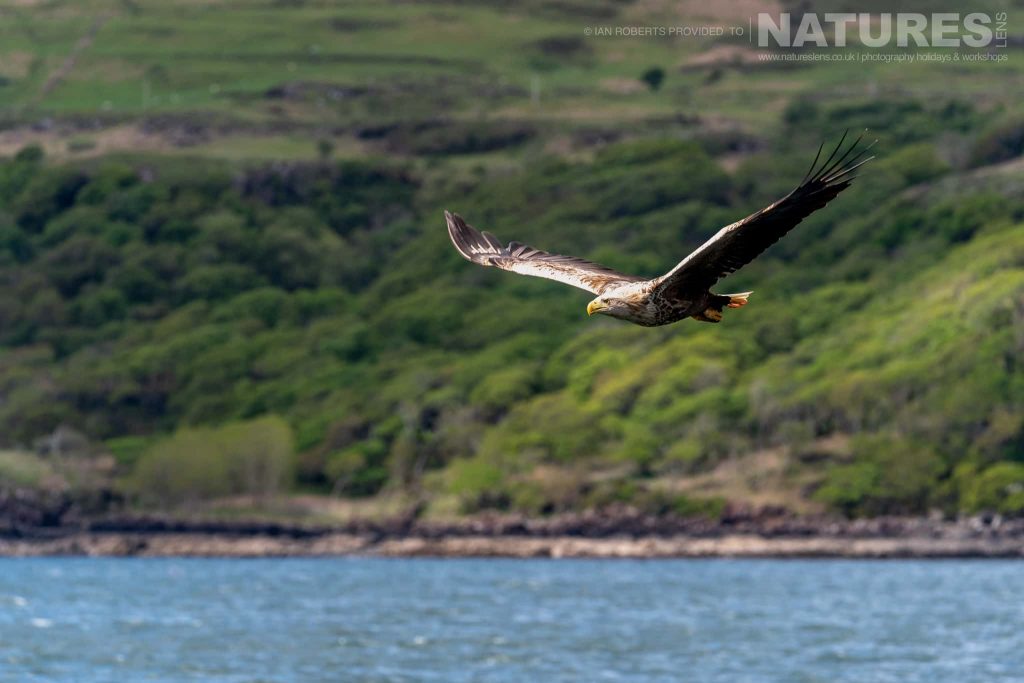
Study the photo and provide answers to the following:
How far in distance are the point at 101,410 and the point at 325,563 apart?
121 feet

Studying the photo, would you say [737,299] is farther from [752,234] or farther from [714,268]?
[752,234]

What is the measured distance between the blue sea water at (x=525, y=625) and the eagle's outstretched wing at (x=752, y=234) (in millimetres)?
25975

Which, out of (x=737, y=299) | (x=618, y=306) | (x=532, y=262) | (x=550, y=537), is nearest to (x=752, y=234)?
(x=737, y=299)

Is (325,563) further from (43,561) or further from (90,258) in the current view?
(90,258)

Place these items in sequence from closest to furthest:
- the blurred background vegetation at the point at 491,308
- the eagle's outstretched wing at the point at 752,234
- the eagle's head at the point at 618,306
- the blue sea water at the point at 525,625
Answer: the eagle's outstretched wing at the point at 752,234
the eagle's head at the point at 618,306
the blue sea water at the point at 525,625
the blurred background vegetation at the point at 491,308

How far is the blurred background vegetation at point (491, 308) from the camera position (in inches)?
4439

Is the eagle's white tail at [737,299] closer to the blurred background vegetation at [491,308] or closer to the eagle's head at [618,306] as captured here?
the eagle's head at [618,306]

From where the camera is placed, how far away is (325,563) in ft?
342

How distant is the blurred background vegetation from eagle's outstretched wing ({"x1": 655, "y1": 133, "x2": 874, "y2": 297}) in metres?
87.7

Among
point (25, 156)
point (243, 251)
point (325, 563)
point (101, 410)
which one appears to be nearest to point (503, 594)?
point (325, 563)

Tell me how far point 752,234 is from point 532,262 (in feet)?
15.0

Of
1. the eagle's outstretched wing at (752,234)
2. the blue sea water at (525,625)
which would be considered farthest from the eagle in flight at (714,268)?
the blue sea water at (525,625)

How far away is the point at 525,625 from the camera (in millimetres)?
57500

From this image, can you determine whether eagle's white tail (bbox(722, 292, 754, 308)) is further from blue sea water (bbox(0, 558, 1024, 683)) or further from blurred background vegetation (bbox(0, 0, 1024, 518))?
blurred background vegetation (bbox(0, 0, 1024, 518))
